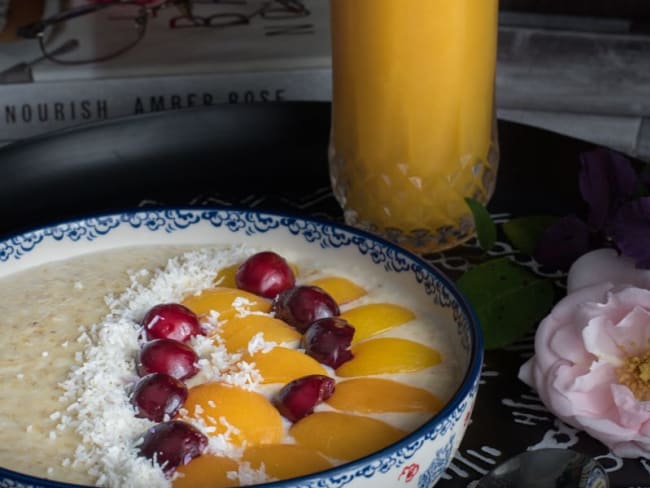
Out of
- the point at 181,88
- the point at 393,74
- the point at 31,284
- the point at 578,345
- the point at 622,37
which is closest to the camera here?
the point at 578,345

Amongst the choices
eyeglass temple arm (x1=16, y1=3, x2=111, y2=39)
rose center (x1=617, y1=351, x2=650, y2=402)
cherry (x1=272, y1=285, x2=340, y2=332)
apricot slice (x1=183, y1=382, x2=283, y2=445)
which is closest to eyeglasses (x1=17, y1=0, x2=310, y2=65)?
eyeglass temple arm (x1=16, y1=3, x2=111, y2=39)

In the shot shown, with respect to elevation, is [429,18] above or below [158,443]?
above

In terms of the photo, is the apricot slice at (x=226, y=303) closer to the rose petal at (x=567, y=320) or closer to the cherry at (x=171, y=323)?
the cherry at (x=171, y=323)

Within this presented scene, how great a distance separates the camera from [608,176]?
99 centimetres

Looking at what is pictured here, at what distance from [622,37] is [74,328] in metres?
1.09

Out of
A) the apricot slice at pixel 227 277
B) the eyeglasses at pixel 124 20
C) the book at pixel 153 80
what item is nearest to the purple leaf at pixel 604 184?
the apricot slice at pixel 227 277

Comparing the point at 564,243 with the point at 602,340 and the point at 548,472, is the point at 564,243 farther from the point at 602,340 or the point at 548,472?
the point at 548,472

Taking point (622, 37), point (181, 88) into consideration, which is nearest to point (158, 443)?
point (181, 88)

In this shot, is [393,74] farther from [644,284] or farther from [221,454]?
[221,454]

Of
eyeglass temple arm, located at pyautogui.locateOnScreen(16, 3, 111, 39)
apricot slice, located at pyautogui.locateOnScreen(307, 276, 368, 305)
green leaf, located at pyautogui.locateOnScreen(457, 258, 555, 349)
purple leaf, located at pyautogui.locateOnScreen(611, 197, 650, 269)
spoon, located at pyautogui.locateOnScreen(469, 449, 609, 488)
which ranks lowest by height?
spoon, located at pyautogui.locateOnScreen(469, 449, 609, 488)

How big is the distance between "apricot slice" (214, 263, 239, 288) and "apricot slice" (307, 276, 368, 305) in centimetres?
8

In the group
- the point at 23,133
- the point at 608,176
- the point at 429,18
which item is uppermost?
the point at 429,18

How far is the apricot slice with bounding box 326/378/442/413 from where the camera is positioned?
76cm

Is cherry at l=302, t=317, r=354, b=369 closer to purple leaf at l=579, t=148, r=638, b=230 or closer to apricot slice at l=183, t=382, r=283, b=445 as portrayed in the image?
apricot slice at l=183, t=382, r=283, b=445
